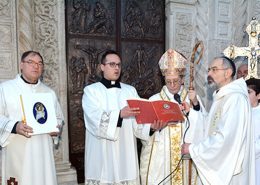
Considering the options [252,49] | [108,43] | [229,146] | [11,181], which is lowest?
[11,181]

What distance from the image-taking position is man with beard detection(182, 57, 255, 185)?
106 inches

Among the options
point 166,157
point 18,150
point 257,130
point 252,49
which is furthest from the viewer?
point 252,49

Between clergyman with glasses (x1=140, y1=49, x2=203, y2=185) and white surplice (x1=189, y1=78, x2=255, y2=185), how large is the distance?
0.65m

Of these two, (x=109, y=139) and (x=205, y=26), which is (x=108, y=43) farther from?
(x=109, y=139)

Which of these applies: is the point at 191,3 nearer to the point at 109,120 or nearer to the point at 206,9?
the point at 206,9

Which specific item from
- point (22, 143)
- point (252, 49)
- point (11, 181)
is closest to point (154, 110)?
point (22, 143)

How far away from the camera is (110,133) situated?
323cm

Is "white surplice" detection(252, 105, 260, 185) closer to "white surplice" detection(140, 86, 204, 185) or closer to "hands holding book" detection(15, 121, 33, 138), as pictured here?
"white surplice" detection(140, 86, 204, 185)

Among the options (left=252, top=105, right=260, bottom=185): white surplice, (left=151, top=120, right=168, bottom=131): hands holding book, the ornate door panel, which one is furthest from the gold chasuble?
the ornate door panel

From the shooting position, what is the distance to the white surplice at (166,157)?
3.50 meters

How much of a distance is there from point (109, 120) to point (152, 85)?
2.34m

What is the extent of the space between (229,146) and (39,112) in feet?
6.51

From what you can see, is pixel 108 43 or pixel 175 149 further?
pixel 108 43

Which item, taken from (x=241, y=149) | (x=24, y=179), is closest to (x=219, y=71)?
(x=241, y=149)
